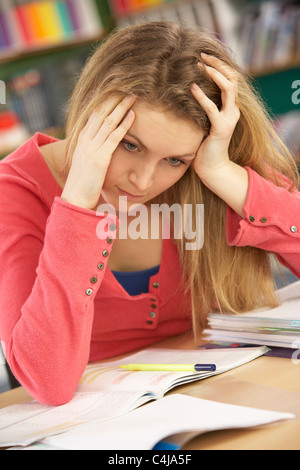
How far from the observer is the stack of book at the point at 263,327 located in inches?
40.6

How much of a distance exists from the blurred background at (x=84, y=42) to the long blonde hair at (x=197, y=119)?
180cm

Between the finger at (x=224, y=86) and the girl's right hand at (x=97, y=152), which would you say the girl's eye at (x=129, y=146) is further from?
the finger at (x=224, y=86)

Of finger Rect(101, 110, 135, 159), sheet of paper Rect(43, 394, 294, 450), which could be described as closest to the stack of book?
sheet of paper Rect(43, 394, 294, 450)

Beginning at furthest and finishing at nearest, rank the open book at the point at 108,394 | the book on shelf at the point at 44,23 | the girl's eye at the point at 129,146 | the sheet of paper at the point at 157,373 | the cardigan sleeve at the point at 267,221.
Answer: the book on shelf at the point at 44,23 → the cardigan sleeve at the point at 267,221 → the girl's eye at the point at 129,146 → the sheet of paper at the point at 157,373 → the open book at the point at 108,394

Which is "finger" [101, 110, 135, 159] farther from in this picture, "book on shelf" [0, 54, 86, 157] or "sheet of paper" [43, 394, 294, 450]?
"book on shelf" [0, 54, 86, 157]

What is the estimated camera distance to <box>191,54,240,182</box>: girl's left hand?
1.06 metres

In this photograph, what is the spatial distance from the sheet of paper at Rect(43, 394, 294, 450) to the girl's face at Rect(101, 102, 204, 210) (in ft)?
1.33

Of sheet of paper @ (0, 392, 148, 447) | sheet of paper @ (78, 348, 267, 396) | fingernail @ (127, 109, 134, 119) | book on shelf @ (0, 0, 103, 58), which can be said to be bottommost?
sheet of paper @ (78, 348, 267, 396)

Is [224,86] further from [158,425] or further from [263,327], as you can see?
[158,425]

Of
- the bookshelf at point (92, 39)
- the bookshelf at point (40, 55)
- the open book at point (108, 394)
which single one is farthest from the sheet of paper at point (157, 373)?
the bookshelf at point (40, 55)

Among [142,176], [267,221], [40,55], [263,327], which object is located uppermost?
[40,55]

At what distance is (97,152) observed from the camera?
1026 millimetres

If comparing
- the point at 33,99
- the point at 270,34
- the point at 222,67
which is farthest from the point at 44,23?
the point at 222,67

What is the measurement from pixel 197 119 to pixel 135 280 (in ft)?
1.22
